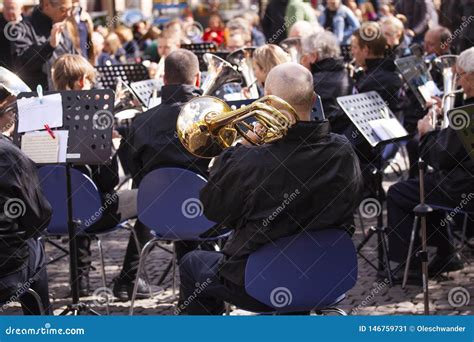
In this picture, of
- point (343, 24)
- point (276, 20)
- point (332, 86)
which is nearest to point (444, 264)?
point (332, 86)

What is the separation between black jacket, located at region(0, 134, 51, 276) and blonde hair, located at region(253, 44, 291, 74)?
8.69 feet

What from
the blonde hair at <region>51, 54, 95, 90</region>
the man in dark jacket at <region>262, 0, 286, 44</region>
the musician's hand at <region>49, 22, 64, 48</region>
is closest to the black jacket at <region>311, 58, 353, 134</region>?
the blonde hair at <region>51, 54, 95, 90</region>

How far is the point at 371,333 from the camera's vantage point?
3.67 metres

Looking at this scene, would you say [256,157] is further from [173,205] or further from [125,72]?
[125,72]

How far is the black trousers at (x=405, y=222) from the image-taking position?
626 centimetres

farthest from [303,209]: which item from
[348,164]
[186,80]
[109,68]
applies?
[109,68]

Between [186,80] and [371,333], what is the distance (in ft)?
8.57

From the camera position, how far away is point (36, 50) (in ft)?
24.9

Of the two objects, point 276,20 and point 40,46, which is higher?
point 40,46

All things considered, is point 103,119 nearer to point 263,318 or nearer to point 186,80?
point 186,80

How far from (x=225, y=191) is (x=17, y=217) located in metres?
1.07

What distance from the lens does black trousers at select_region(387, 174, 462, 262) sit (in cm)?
626

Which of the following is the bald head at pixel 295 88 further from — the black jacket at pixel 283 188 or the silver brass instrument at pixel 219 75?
the silver brass instrument at pixel 219 75

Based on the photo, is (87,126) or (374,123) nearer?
(87,126)
